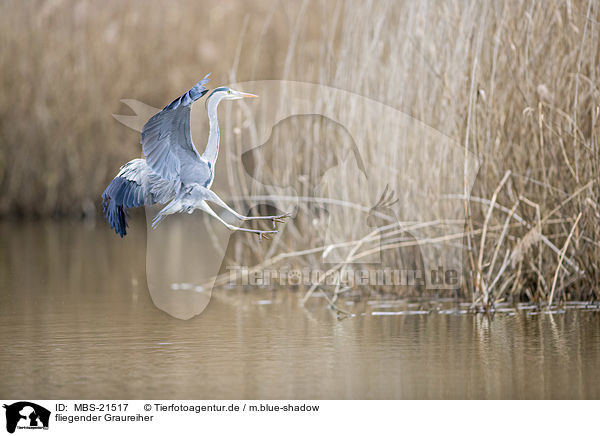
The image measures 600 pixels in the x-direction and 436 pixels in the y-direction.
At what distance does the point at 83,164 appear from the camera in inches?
470

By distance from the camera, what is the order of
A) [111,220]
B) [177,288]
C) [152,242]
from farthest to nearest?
[152,242], [177,288], [111,220]

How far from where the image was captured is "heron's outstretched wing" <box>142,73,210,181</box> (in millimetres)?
3363

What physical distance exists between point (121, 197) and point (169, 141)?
0.27 meters

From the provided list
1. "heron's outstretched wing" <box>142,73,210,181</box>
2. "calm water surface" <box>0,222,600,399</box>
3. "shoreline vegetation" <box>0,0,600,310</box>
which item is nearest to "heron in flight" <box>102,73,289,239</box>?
"heron's outstretched wing" <box>142,73,210,181</box>

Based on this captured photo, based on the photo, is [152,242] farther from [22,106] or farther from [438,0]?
[438,0]

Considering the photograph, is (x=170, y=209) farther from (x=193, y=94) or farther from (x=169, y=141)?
(x=193, y=94)

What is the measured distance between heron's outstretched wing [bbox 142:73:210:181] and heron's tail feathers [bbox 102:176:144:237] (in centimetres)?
16

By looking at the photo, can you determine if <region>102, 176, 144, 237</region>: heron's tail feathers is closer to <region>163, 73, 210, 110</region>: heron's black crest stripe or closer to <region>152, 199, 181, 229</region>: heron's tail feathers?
<region>152, 199, 181, 229</region>: heron's tail feathers

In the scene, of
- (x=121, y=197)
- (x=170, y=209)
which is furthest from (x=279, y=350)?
(x=170, y=209)

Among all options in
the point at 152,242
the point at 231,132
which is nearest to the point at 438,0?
the point at 231,132

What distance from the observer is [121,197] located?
11.6 ft

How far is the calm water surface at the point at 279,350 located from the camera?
3.94m

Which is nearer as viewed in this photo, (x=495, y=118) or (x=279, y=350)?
(x=279, y=350)
